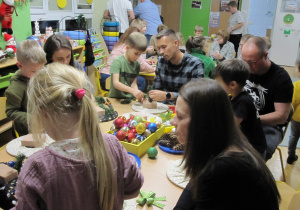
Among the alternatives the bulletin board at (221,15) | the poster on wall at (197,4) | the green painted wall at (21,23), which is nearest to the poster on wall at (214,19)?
the bulletin board at (221,15)

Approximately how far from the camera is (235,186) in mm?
880

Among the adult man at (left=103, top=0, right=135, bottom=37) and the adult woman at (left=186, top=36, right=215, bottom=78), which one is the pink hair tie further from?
the adult man at (left=103, top=0, right=135, bottom=37)

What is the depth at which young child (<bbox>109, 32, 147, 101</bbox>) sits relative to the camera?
251 centimetres

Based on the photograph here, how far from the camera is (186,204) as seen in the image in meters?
1.05

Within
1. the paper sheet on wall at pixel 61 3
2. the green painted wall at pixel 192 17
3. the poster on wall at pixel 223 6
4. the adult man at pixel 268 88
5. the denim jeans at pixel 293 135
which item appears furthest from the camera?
the green painted wall at pixel 192 17

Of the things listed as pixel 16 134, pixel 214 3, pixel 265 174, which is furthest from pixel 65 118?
pixel 214 3

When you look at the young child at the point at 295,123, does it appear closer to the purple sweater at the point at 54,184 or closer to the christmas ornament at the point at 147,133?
the christmas ornament at the point at 147,133

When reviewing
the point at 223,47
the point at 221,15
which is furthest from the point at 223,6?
the point at 223,47

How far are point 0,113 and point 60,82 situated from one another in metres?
2.16

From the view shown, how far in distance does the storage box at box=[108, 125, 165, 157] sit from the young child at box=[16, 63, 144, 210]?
528mm

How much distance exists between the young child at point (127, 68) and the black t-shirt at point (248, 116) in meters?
1.05

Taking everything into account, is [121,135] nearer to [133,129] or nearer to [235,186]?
[133,129]

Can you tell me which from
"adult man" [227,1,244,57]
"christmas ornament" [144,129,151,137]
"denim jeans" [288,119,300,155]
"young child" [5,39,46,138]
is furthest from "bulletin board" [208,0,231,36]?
"christmas ornament" [144,129,151,137]

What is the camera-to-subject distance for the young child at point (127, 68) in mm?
2512
